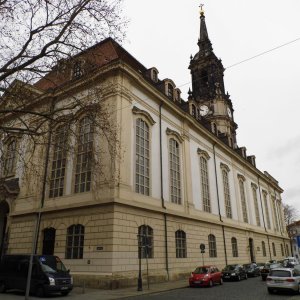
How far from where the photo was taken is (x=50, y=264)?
54.1ft

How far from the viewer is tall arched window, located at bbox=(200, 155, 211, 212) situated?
105 feet

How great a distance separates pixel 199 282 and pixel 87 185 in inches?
367

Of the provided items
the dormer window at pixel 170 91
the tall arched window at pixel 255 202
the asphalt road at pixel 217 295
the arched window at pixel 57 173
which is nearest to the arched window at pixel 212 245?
the asphalt road at pixel 217 295

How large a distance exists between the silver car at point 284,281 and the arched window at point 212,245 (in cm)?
1304

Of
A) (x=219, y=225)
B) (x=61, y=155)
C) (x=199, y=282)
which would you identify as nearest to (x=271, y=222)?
(x=219, y=225)

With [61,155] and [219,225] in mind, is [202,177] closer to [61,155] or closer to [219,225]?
[219,225]

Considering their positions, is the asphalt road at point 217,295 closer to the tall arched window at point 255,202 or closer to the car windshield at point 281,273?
the car windshield at point 281,273

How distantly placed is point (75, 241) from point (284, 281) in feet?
40.0

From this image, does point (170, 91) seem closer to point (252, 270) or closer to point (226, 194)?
point (226, 194)

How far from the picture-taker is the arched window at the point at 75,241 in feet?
66.2

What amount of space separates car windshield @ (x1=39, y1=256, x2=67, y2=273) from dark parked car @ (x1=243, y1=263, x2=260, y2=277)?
18473 millimetres

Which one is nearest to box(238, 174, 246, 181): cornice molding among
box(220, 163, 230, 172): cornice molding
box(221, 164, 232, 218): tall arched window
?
box(220, 163, 230, 172): cornice molding

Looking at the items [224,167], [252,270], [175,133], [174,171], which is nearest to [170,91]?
[175,133]

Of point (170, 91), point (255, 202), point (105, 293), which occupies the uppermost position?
point (170, 91)
